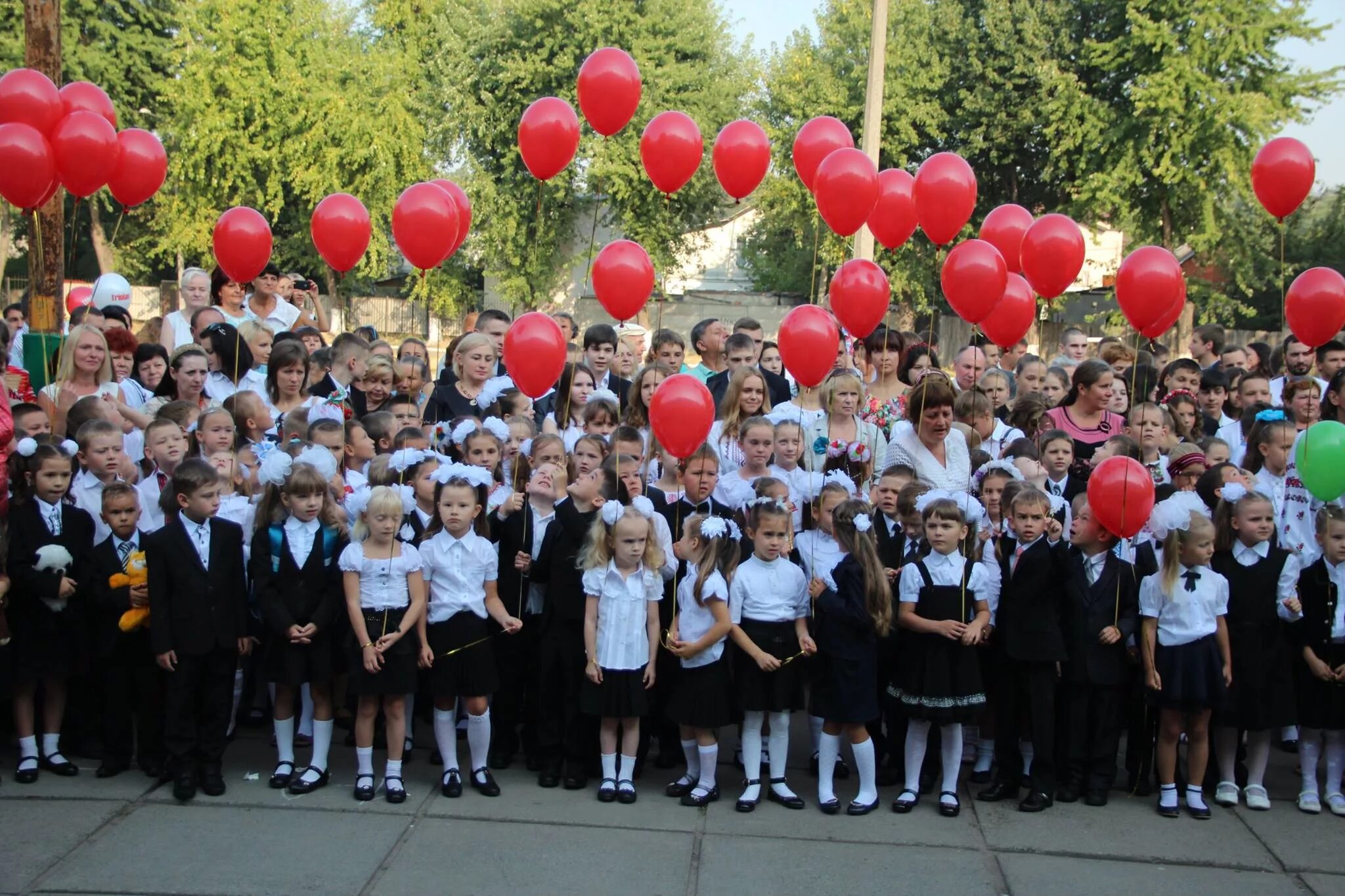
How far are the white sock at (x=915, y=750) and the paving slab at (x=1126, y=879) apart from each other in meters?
0.60

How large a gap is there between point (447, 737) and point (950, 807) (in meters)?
2.11

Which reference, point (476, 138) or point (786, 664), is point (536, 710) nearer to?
point (786, 664)

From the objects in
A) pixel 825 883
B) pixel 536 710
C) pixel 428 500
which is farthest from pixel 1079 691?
pixel 428 500

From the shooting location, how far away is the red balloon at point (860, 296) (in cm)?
648

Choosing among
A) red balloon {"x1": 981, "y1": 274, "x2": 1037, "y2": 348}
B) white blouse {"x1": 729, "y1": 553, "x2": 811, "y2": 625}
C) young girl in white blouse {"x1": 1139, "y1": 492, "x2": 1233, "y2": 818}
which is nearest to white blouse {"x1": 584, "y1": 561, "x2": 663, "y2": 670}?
white blouse {"x1": 729, "y1": 553, "x2": 811, "y2": 625}

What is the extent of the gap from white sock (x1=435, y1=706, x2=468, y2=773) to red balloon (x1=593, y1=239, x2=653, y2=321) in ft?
7.49

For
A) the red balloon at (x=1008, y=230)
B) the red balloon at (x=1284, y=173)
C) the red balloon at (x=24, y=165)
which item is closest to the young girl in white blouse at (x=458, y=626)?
the red balloon at (x=24, y=165)

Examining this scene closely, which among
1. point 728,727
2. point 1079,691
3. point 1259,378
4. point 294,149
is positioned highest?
point 294,149

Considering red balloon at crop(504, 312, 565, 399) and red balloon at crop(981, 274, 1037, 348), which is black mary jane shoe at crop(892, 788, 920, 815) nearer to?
red balloon at crop(504, 312, 565, 399)

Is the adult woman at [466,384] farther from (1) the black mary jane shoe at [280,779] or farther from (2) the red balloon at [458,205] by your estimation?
(1) the black mary jane shoe at [280,779]

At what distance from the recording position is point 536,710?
5582 millimetres

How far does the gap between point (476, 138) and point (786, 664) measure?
26.7 m

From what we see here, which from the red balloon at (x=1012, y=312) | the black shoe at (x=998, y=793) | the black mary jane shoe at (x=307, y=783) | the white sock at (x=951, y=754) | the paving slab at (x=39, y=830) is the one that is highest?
the red balloon at (x=1012, y=312)

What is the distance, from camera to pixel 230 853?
179 inches
